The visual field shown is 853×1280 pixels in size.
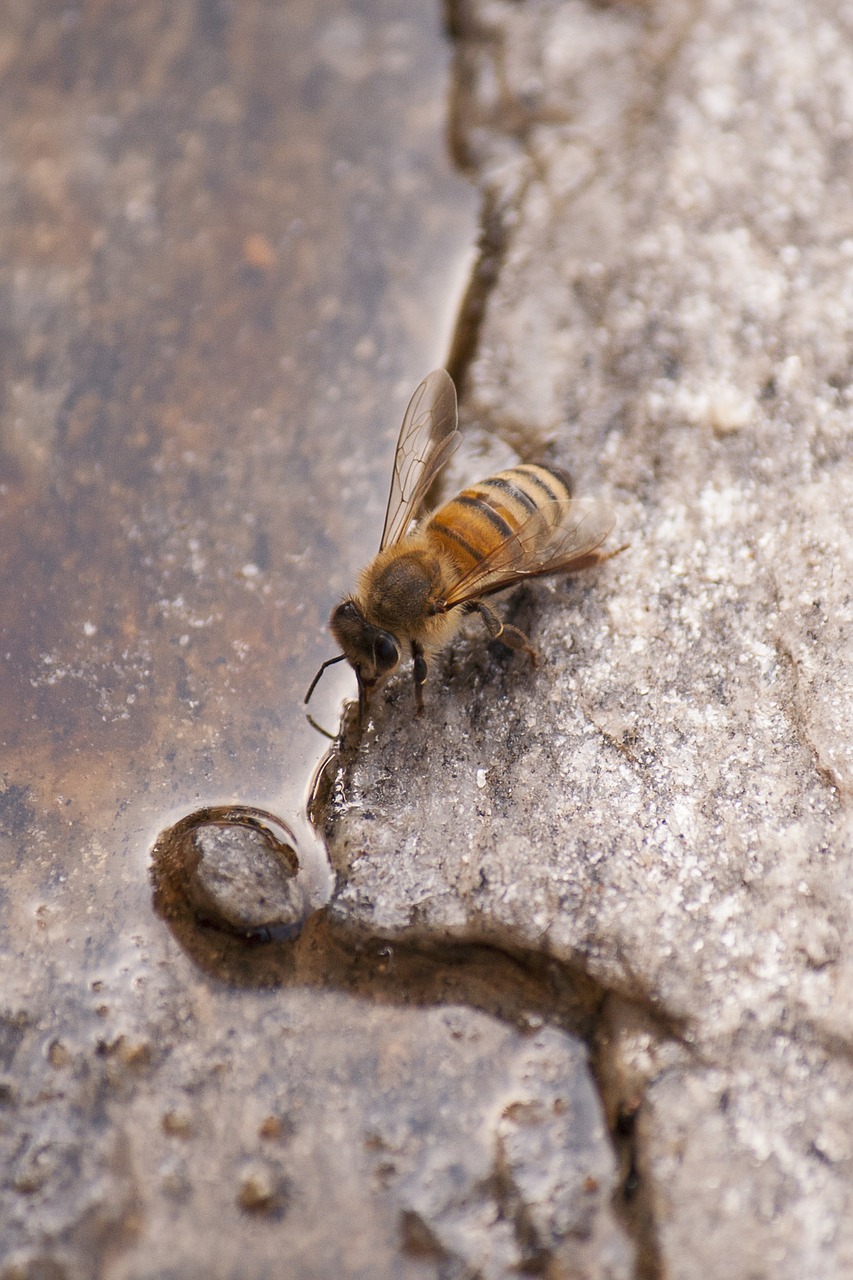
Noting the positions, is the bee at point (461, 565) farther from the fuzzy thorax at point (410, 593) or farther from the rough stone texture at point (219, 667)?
the rough stone texture at point (219, 667)

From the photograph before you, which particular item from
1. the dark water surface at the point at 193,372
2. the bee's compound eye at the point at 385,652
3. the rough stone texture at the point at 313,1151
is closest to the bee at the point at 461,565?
the bee's compound eye at the point at 385,652

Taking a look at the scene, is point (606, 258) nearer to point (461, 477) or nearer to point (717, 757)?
point (461, 477)

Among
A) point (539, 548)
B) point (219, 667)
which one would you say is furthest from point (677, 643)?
point (219, 667)

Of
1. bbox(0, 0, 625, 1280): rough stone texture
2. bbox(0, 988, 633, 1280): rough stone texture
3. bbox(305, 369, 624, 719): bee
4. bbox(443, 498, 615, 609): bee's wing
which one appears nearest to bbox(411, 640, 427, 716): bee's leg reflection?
bbox(305, 369, 624, 719): bee

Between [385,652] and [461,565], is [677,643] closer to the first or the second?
[461,565]

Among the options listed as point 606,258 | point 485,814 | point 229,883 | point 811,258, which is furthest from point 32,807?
point 811,258

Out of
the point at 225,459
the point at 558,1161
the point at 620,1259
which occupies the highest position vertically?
the point at 225,459
